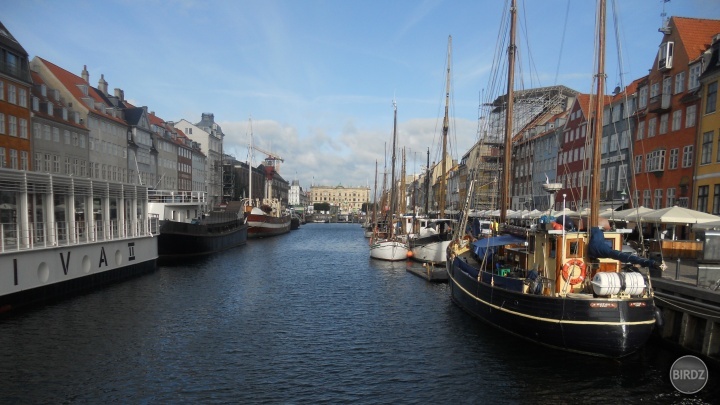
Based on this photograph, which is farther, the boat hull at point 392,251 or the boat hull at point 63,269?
the boat hull at point 392,251

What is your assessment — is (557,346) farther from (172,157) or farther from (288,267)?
(172,157)

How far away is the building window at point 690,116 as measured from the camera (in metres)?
37.8

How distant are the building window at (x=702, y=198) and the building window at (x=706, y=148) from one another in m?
1.88

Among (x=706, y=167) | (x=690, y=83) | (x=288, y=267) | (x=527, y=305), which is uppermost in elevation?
(x=690, y=83)

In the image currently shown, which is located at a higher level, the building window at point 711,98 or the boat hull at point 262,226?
the building window at point 711,98

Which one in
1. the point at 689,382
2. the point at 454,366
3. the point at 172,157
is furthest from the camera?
the point at 172,157

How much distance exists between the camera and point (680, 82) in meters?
39.8

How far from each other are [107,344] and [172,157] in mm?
72596

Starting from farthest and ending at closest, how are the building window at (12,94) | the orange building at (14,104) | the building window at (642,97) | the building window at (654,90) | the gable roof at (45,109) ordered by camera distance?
the gable roof at (45,109)
the building window at (642,97)
the building window at (12,94)
the orange building at (14,104)
the building window at (654,90)

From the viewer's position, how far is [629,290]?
16.8 m

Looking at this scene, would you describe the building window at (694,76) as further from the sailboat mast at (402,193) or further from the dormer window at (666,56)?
the sailboat mast at (402,193)

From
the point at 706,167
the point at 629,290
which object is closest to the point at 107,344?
the point at 629,290

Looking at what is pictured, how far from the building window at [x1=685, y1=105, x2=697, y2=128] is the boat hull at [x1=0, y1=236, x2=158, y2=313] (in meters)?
43.2

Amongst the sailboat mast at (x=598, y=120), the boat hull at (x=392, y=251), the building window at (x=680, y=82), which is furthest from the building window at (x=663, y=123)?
the sailboat mast at (x=598, y=120)
